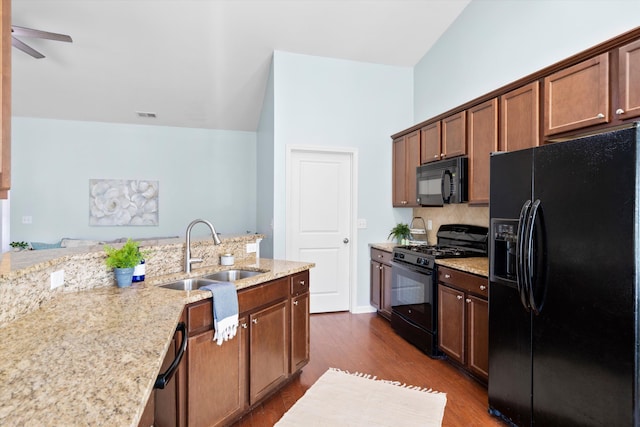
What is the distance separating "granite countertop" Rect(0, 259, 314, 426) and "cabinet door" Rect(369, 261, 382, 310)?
9.42 feet

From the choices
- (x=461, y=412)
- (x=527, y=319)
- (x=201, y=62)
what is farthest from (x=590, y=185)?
(x=201, y=62)

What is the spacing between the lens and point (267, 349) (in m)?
2.32

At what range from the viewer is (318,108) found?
4383 mm

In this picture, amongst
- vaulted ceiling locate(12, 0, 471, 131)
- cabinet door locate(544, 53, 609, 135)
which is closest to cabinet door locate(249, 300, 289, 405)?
cabinet door locate(544, 53, 609, 135)

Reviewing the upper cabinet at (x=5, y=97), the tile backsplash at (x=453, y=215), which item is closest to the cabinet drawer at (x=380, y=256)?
the tile backsplash at (x=453, y=215)

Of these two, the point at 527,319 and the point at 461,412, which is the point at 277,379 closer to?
the point at 461,412

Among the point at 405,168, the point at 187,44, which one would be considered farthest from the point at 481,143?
the point at 187,44

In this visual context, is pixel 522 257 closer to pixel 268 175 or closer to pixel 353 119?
pixel 353 119

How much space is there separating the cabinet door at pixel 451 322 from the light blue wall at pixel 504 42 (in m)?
2.05

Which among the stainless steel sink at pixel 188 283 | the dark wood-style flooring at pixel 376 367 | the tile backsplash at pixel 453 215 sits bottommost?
the dark wood-style flooring at pixel 376 367

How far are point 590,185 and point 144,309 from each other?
209cm

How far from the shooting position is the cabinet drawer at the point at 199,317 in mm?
1799

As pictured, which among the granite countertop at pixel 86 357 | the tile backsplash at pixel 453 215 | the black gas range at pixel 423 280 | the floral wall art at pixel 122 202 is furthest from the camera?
the floral wall art at pixel 122 202

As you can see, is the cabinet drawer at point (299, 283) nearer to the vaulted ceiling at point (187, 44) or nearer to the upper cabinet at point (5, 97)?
the upper cabinet at point (5, 97)
